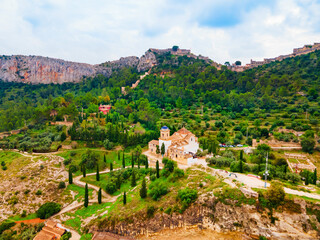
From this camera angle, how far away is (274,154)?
114 feet

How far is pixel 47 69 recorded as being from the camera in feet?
338

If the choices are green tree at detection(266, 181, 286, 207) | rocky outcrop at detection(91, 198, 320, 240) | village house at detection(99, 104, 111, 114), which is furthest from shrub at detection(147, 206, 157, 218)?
village house at detection(99, 104, 111, 114)

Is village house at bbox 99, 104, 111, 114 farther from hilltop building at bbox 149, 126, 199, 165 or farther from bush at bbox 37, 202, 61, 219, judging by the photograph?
bush at bbox 37, 202, 61, 219

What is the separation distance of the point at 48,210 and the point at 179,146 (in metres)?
22.0

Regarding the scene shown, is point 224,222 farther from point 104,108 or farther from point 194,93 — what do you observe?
point 194,93

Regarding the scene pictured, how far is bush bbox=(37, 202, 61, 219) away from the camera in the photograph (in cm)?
2605

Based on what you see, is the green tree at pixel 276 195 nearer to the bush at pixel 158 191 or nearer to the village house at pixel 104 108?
the bush at pixel 158 191

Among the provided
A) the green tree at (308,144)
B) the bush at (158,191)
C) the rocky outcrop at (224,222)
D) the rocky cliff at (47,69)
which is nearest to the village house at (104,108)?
the bush at (158,191)

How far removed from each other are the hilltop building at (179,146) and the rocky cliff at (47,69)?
230ft

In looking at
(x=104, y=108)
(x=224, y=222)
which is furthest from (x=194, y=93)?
(x=224, y=222)

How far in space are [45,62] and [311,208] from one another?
122062mm

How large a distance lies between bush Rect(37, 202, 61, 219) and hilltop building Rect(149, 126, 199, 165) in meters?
19.3

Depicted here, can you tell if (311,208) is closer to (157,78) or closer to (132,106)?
(132,106)

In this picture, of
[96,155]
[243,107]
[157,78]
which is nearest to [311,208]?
[96,155]
